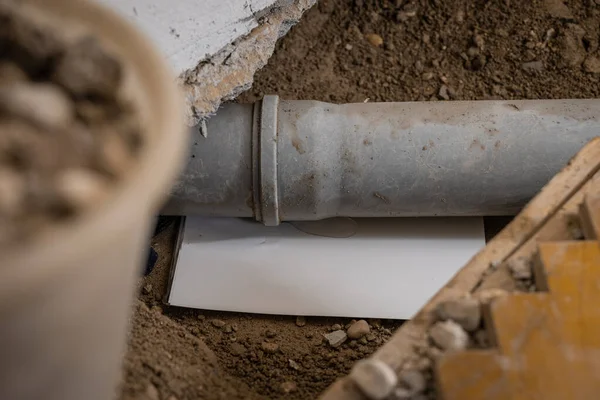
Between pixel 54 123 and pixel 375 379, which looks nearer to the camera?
pixel 54 123

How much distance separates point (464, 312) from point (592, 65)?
1.65 m

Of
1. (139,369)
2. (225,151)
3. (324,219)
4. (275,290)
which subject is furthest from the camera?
(324,219)

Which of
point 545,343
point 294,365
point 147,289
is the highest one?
point 147,289

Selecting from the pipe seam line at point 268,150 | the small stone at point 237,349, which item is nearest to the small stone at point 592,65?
the pipe seam line at point 268,150

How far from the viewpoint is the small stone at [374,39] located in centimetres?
251

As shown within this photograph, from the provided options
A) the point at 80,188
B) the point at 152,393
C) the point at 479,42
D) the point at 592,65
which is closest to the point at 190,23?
the point at 152,393

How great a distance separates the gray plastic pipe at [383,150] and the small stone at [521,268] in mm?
635

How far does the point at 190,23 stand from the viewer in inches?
63.6

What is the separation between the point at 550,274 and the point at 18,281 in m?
0.96

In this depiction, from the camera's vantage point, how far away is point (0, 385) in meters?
0.73

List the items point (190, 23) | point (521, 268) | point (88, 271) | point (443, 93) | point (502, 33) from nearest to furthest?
point (88, 271) → point (521, 268) → point (190, 23) → point (443, 93) → point (502, 33)

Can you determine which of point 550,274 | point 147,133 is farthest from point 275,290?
point 147,133

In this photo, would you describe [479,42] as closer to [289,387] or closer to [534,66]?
[534,66]

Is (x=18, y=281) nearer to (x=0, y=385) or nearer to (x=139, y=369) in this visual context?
(x=0, y=385)
